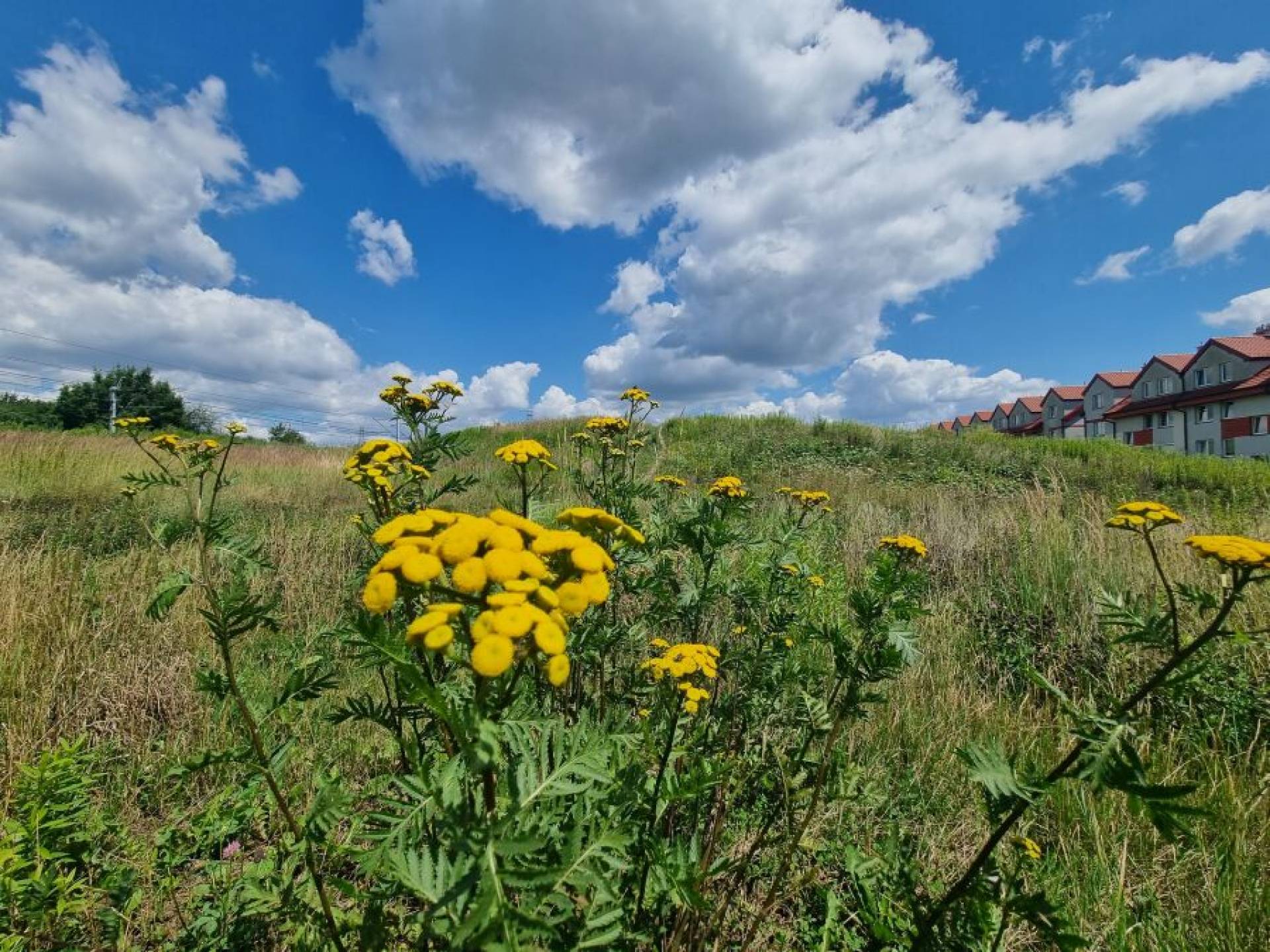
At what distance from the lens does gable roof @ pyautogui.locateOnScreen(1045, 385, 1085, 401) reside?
45.2m

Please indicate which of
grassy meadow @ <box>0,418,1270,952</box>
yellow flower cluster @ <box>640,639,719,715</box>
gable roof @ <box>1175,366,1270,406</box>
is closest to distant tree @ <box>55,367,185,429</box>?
grassy meadow @ <box>0,418,1270,952</box>

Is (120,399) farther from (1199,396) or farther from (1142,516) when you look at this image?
(1199,396)

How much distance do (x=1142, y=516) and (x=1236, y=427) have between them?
39.1 meters

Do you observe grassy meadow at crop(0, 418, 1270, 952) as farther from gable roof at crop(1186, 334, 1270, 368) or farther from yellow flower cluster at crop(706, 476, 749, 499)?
gable roof at crop(1186, 334, 1270, 368)

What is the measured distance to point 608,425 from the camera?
2852 millimetres

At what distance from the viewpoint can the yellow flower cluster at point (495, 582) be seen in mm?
768

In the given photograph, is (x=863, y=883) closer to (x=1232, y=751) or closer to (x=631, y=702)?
(x=631, y=702)

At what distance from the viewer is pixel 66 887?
1.68 meters

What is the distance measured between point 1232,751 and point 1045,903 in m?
2.99

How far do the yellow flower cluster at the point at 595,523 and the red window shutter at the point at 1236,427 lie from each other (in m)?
39.9

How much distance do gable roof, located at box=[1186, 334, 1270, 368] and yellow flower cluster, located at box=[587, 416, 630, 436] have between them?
134 ft

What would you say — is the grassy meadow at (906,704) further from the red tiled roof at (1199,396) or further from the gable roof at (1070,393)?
the gable roof at (1070,393)

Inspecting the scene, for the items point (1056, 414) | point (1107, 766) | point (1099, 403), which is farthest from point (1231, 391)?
point (1107, 766)

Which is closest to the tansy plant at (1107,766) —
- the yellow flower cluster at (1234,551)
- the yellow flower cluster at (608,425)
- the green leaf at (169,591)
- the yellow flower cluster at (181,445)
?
the yellow flower cluster at (1234,551)
